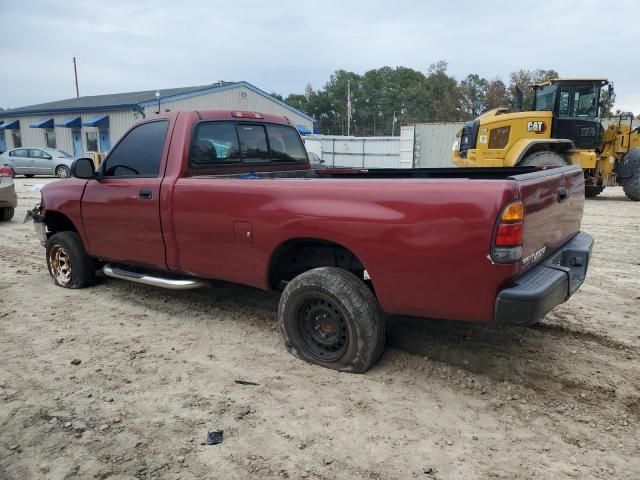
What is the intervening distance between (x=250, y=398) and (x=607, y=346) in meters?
2.76

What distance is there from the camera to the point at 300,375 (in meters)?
3.47

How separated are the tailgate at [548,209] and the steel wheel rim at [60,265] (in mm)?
4698

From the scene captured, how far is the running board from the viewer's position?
4.28 metres

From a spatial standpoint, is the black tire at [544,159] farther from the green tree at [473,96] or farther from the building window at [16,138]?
the green tree at [473,96]

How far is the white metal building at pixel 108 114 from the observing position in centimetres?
2744

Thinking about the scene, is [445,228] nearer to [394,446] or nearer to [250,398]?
[394,446]

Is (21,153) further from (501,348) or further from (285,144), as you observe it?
(501,348)

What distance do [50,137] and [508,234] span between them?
120 feet

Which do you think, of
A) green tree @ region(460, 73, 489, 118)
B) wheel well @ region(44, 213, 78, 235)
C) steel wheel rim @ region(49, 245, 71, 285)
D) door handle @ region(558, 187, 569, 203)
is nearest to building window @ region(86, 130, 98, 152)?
wheel well @ region(44, 213, 78, 235)

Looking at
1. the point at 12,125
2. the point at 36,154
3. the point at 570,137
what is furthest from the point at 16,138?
the point at 570,137

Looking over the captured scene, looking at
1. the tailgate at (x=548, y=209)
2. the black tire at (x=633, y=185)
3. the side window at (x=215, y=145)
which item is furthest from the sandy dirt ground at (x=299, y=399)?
the black tire at (x=633, y=185)

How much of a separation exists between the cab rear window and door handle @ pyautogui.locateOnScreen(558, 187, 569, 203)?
2723 mm

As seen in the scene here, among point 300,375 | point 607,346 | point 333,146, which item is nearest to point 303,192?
point 300,375

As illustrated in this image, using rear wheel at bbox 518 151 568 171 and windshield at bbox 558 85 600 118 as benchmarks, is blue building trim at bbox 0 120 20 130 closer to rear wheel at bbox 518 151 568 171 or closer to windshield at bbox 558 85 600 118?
rear wheel at bbox 518 151 568 171
